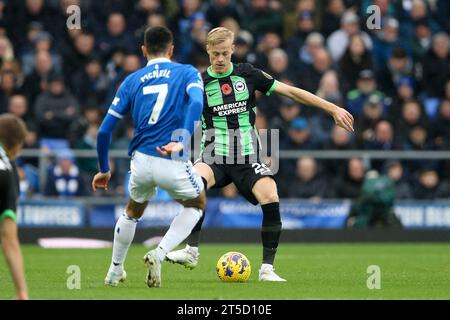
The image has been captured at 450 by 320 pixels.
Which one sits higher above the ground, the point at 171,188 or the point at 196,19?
the point at 196,19

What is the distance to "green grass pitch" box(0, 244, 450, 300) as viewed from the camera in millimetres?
9128

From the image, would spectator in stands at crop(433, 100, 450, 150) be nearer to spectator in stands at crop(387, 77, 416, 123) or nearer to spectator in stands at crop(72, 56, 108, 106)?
spectator in stands at crop(387, 77, 416, 123)

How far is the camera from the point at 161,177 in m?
9.38

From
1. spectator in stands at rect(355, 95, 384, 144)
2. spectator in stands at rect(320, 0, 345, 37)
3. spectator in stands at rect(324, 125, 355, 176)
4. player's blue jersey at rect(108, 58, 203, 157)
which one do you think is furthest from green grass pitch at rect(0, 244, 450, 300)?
spectator in stands at rect(320, 0, 345, 37)

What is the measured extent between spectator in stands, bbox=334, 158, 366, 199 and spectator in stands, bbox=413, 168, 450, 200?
1.06 metres

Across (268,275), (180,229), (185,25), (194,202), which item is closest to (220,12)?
(185,25)

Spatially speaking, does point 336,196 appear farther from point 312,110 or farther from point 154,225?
point 154,225

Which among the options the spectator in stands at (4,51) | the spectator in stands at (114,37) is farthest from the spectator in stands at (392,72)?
the spectator in stands at (4,51)

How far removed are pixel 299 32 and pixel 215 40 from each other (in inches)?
405

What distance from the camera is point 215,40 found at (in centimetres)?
1088

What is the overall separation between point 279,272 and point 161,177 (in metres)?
3.05

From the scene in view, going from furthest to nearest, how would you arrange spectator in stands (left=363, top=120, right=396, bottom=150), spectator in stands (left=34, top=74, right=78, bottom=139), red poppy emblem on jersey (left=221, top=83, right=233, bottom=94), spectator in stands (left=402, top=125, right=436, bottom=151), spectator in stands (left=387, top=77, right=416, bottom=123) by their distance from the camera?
spectator in stands (left=387, top=77, right=416, bottom=123)
spectator in stands (left=402, top=125, right=436, bottom=151)
spectator in stands (left=363, top=120, right=396, bottom=150)
spectator in stands (left=34, top=74, right=78, bottom=139)
red poppy emblem on jersey (left=221, top=83, right=233, bottom=94)

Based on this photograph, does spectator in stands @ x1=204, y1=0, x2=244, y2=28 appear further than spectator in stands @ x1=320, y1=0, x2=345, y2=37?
No
